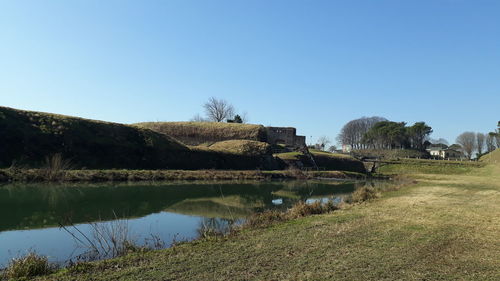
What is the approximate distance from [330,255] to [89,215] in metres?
10.4

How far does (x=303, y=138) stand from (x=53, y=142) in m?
48.9

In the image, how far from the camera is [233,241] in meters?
9.47

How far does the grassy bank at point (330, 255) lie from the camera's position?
6547 mm

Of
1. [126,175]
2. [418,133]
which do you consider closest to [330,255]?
[126,175]

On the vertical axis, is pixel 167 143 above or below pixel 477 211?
above

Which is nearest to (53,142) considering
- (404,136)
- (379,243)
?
(379,243)

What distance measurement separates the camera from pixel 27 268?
6488 millimetres

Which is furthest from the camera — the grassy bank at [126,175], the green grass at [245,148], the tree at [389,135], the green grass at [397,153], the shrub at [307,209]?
the tree at [389,135]

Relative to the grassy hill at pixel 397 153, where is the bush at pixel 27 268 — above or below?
below

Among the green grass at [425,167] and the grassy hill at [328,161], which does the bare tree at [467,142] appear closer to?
the green grass at [425,167]

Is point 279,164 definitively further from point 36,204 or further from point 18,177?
point 36,204

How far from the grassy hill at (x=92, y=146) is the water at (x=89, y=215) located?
425 inches

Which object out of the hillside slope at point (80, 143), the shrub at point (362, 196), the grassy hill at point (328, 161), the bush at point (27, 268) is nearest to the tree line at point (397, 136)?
the grassy hill at point (328, 161)

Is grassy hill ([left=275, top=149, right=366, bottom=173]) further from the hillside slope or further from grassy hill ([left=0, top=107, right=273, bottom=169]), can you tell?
the hillside slope
